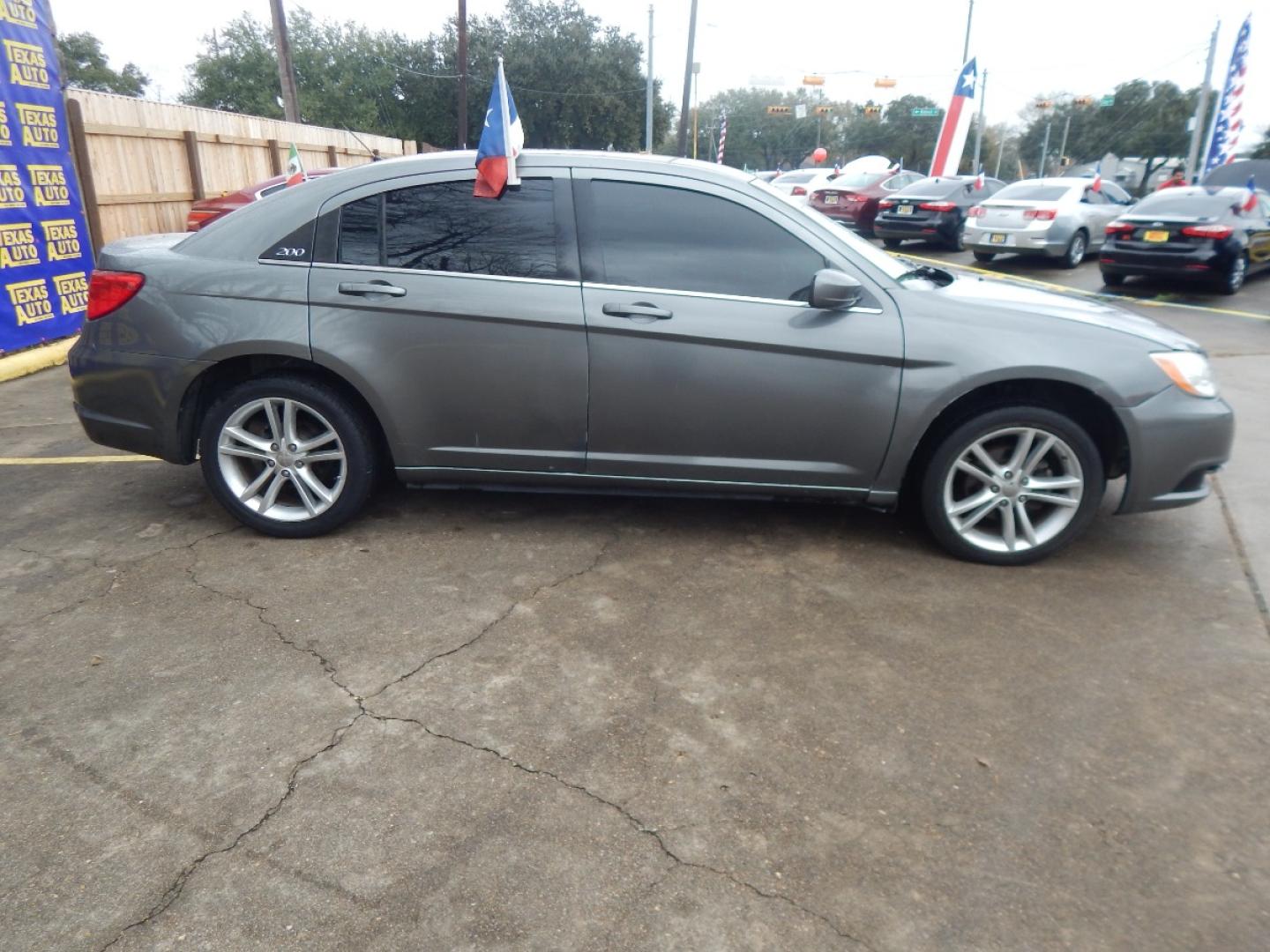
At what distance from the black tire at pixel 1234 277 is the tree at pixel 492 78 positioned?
38.9m

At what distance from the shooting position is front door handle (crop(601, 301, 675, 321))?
12.6 ft

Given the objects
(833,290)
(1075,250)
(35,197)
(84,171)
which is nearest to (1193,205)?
(1075,250)

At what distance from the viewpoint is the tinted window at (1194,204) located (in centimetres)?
1204

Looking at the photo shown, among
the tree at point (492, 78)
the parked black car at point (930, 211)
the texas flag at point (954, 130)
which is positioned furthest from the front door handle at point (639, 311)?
the tree at point (492, 78)

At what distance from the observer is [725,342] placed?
384cm

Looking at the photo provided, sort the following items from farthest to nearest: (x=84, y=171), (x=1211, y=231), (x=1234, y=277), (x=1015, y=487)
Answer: (x=1234, y=277)
(x=1211, y=231)
(x=84, y=171)
(x=1015, y=487)

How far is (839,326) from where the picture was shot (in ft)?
12.6

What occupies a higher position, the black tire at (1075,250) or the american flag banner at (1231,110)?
the american flag banner at (1231,110)

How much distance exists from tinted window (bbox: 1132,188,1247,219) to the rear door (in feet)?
36.9

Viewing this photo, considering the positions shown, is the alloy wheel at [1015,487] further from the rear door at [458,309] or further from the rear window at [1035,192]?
the rear window at [1035,192]

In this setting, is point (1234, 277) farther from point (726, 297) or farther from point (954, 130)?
point (726, 297)

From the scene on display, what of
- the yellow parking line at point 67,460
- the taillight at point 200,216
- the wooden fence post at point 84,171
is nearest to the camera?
the yellow parking line at point 67,460

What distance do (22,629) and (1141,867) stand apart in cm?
373

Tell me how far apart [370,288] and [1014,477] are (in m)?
2.87
